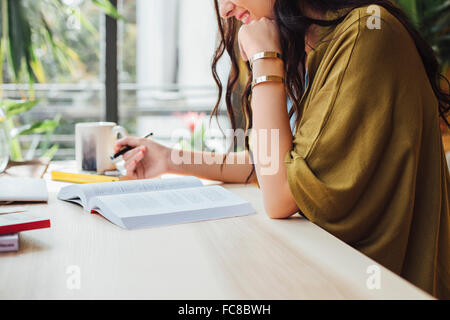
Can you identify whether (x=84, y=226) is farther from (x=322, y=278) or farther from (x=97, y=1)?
(x=97, y=1)

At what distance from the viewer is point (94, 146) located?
50.6 inches

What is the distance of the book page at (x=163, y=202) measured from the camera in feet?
2.66

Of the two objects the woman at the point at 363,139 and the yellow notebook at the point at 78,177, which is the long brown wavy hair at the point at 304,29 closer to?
the woman at the point at 363,139

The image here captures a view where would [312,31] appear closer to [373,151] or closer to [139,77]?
[373,151]

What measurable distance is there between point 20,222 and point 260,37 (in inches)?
22.9

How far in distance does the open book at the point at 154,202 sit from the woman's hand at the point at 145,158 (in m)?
0.16

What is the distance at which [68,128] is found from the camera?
3.38 meters

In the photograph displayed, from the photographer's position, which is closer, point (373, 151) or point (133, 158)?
point (373, 151)

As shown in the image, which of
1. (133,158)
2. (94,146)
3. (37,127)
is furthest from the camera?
(37,127)

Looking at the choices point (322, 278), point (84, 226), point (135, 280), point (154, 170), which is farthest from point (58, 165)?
point (322, 278)

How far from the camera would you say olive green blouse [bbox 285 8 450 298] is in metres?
0.76

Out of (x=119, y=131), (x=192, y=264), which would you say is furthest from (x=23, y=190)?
(x=192, y=264)

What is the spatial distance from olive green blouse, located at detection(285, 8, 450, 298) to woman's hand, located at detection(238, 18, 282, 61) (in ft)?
0.44

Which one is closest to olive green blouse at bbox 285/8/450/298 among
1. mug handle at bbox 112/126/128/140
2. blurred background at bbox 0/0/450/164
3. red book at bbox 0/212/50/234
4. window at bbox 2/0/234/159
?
red book at bbox 0/212/50/234
